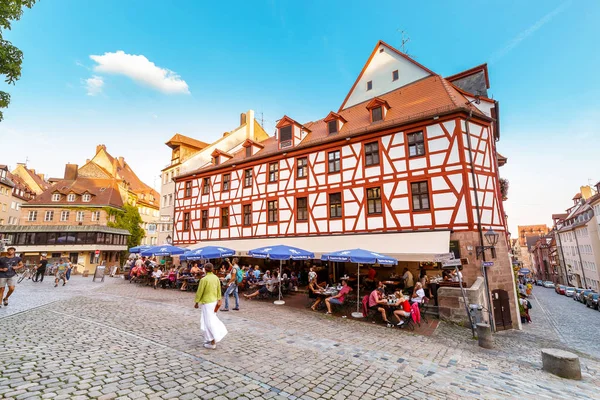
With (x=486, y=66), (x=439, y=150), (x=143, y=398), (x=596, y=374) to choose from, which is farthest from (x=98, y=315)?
(x=486, y=66)

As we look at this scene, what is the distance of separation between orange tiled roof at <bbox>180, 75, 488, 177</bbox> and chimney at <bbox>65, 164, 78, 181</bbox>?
108 ft

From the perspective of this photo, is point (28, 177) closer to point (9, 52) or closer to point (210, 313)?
point (9, 52)

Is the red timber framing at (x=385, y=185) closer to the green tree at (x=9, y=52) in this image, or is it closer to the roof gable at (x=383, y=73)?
the roof gable at (x=383, y=73)

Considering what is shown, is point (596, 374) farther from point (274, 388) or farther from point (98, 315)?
point (98, 315)

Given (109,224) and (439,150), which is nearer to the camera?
(439,150)

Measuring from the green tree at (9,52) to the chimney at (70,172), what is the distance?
132ft

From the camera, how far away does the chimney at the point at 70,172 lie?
133ft

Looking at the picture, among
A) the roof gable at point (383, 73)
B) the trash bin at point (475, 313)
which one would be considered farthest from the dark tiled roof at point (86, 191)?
the trash bin at point (475, 313)

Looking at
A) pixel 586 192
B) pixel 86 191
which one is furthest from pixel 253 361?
pixel 586 192

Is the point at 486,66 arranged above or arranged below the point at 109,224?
above

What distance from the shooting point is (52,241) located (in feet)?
116

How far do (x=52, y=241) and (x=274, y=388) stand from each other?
42348mm

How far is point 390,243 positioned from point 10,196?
5545cm

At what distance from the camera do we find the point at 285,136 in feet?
65.1
